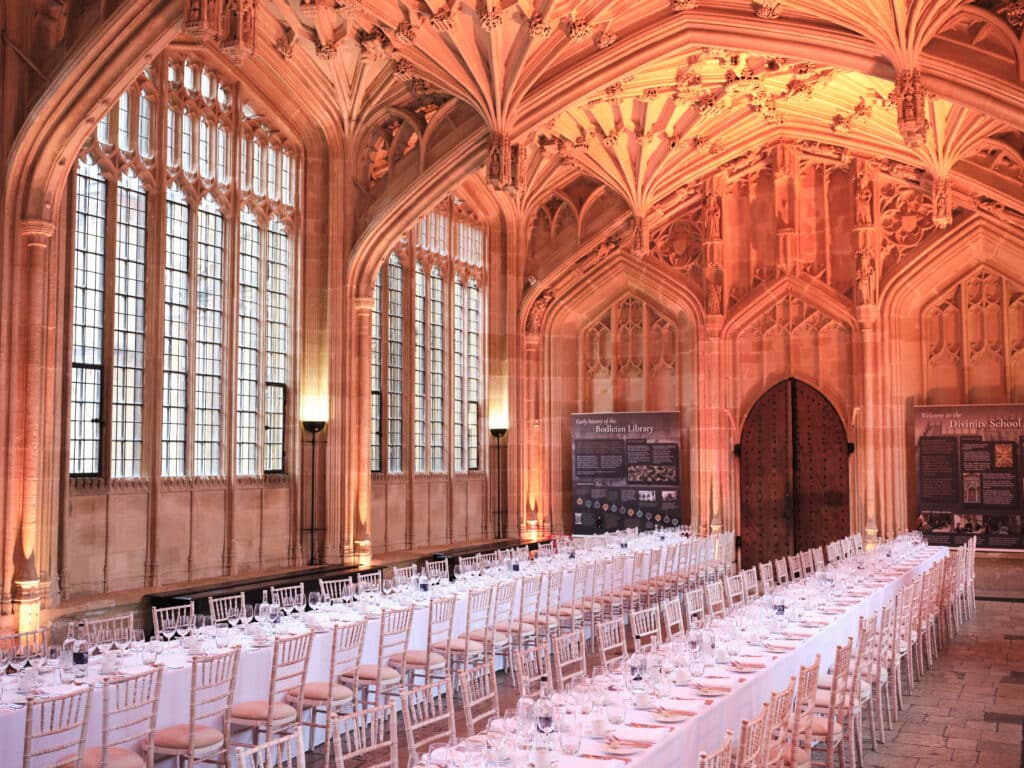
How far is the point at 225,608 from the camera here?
1030 centimetres

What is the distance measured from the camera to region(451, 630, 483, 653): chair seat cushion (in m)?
8.78

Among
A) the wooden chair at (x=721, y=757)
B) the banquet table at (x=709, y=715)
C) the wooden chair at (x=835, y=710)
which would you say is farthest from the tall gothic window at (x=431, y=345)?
the wooden chair at (x=721, y=757)

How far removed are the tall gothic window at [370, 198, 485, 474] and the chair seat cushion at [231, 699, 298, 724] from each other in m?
8.91

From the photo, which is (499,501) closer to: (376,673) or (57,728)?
(376,673)

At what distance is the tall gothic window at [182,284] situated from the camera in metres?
11.0

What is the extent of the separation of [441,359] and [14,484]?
8.90 metres

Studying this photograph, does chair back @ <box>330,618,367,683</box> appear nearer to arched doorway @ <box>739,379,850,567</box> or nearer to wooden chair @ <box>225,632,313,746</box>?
wooden chair @ <box>225,632,313,746</box>

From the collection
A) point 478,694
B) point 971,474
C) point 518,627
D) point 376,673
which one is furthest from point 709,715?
point 971,474

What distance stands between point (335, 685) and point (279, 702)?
1.79 ft

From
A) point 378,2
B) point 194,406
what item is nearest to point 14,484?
point 194,406

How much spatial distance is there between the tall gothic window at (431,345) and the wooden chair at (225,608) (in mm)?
5250

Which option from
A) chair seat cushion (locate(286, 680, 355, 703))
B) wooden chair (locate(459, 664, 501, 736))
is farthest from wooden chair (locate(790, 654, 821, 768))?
chair seat cushion (locate(286, 680, 355, 703))

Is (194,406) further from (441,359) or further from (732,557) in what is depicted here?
(732,557)

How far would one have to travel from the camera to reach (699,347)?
18.4 meters
